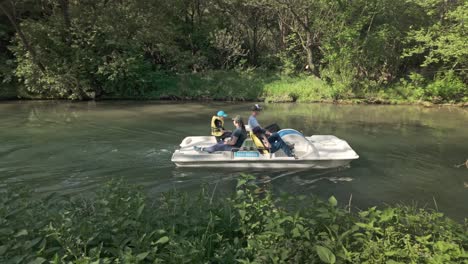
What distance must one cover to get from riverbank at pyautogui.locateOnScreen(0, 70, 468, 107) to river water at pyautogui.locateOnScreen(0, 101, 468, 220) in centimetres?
189

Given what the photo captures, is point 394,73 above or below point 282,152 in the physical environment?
above

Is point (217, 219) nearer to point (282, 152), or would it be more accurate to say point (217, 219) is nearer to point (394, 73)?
point (282, 152)

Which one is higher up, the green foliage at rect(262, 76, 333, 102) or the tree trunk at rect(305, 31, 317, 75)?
the tree trunk at rect(305, 31, 317, 75)

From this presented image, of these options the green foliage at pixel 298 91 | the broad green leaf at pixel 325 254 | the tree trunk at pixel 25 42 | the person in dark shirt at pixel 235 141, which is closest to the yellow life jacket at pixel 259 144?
the person in dark shirt at pixel 235 141

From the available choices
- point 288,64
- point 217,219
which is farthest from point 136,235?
point 288,64

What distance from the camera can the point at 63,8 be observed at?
72.3 ft

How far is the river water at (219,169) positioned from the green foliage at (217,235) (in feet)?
6.64

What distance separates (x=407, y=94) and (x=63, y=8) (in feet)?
63.1

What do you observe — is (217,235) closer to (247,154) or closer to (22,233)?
(22,233)

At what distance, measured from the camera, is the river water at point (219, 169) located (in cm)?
827

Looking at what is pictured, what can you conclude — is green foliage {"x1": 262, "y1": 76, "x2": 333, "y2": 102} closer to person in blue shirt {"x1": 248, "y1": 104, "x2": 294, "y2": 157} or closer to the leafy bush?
the leafy bush

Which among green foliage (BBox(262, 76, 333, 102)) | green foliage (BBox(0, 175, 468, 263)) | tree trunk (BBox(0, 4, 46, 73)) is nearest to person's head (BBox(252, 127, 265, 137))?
green foliage (BBox(0, 175, 468, 263))

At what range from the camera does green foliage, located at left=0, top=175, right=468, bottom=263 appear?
9.12 ft

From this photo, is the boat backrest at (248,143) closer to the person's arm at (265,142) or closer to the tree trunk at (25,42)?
the person's arm at (265,142)
